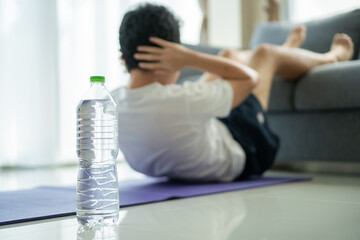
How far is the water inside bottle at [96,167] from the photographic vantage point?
111cm

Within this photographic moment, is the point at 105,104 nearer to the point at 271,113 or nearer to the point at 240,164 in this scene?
the point at 240,164

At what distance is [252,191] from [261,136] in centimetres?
32

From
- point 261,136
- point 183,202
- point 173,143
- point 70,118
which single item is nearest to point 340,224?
point 183,202

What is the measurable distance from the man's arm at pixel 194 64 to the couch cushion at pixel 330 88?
46 centimetres

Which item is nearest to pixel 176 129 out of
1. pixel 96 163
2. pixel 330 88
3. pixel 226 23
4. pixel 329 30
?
pixel 96 163

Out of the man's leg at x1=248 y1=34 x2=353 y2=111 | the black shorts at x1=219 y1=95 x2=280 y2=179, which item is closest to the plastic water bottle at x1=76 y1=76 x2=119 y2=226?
the black shorts at x1=219 y1=95 x2=280 y2=179

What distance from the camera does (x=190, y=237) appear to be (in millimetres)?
935

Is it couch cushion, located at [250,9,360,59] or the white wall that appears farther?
the white wall

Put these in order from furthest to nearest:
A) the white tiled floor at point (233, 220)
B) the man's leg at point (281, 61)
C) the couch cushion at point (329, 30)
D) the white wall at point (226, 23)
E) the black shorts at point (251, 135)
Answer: the white wall at point (226, 23)
the couch cushion at point (329, 30)
the man's leg at point (281, 61)
the black shorts at point (251, 135)
the white tiled floor at point (233, 220)

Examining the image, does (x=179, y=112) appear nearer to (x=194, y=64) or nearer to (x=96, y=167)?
(x=194, y=64)

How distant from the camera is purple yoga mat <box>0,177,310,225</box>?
48.7 inches

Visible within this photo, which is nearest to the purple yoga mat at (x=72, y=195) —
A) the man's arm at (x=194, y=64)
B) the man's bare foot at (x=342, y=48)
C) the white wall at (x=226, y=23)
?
the man's arm at (x=194, y=64)

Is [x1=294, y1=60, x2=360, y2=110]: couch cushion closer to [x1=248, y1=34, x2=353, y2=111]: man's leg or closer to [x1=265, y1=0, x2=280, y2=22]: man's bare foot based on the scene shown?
[x1=248, y1=34, x2=353, y2=111]: man's leg

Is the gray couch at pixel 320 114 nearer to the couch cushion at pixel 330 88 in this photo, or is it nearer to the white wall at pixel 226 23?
the couch cushion at pixel 330 88
